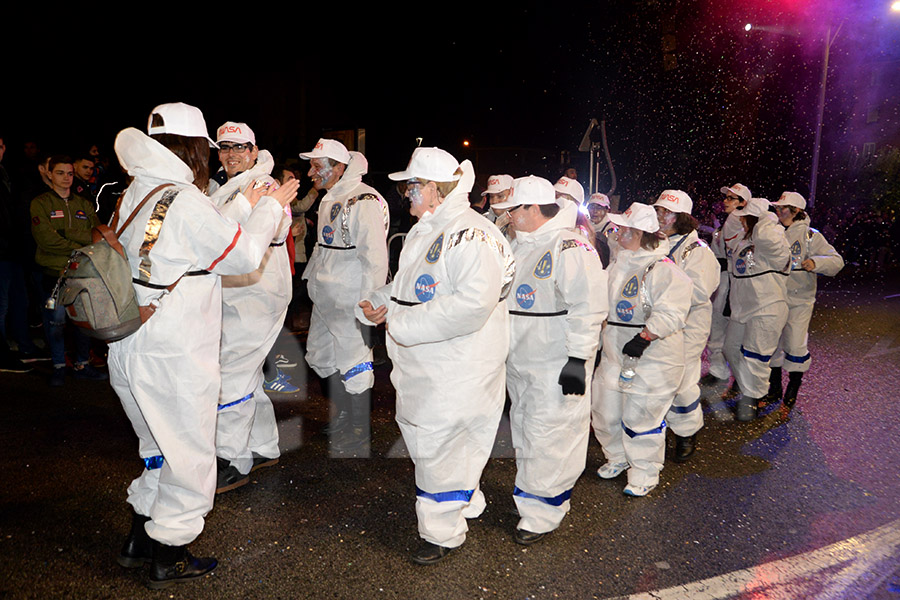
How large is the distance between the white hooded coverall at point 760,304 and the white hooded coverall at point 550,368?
314cm

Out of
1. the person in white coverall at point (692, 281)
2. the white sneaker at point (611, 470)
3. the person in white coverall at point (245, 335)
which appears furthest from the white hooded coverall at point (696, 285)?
the person in white coverall at point (245, 335)

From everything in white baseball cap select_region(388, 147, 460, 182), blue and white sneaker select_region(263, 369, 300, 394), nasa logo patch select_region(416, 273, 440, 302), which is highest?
white baseball cap select_region(388, 147, 460, 182)

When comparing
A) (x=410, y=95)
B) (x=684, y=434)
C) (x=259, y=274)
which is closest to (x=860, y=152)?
(x=410, y=95)

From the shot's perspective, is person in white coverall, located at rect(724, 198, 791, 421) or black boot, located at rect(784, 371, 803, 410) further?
black boot, located at rect(784, 371, 803, 410)

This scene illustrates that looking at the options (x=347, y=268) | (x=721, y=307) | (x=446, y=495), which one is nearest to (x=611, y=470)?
(x=446, y=495)

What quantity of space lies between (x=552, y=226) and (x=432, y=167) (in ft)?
2.88

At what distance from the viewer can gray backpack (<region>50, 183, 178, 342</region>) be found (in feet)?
9.22

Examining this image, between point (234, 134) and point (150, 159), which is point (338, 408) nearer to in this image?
point (234, 134)

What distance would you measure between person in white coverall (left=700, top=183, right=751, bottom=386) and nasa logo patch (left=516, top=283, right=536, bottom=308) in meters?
3.77

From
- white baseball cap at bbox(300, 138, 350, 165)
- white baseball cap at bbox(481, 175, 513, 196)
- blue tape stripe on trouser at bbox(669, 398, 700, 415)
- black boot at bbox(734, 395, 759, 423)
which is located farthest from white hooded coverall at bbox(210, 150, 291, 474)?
black boot at bbox(734, 395, 759, 423)

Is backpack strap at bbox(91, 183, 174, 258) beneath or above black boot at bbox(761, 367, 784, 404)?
above

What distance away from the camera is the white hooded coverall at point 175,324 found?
295cm

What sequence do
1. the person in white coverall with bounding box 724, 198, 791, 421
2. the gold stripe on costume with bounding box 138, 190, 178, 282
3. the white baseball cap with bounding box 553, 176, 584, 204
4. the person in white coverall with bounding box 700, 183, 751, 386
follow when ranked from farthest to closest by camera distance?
the person in white coverall with bounding box 700, 183, 751, 386
the person in white coverall with bounding box 724, 198, 791, 421
the white baseball cap with bounding box 553, 176, 584, 204
the gold stripe on costume with bounding box 138, 190, 178, 282

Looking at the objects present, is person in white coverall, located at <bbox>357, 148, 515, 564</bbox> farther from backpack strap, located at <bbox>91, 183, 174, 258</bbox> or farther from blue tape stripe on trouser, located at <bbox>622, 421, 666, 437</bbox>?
blue tape stripe on trouser, located at <bbox>622, 421, 666, 437</bbox>
